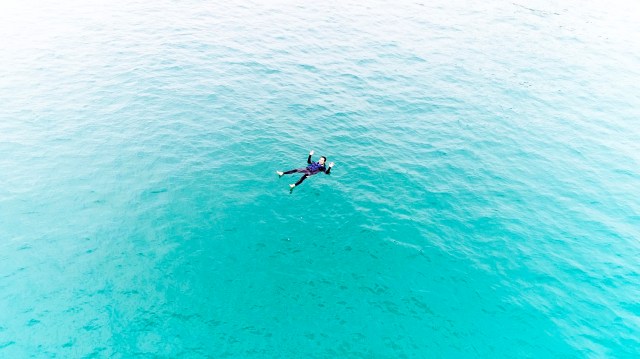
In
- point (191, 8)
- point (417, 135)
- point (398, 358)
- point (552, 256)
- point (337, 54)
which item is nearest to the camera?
point (398, 358)

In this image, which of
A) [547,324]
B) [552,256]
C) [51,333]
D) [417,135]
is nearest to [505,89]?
[417,135]

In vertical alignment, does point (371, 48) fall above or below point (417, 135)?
above

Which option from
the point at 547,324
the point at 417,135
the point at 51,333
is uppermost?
the point at 417,135

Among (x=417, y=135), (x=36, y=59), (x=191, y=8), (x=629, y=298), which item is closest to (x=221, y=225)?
(x=417, y=135)

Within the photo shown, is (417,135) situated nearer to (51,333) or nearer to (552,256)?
(552,256)

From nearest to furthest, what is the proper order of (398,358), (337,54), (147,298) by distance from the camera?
(398,358)
(147,298)
(337,54)

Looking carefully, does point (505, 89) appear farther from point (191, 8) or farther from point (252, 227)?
point (191, 8)

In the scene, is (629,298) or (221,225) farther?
(221,225)
